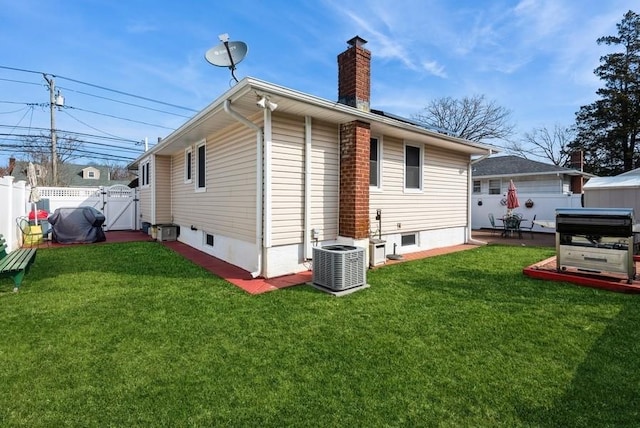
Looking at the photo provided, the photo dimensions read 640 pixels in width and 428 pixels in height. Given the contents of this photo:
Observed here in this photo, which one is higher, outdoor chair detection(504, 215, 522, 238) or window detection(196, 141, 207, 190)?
window detection(196, 141, 207, 190)

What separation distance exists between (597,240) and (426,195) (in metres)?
3.93

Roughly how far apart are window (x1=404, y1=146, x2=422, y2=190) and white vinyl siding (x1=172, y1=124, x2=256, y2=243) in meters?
4.00

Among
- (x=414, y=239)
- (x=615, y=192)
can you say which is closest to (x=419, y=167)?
(x=414, y=239)

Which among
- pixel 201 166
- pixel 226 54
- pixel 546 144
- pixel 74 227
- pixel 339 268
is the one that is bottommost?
pixel 339 268

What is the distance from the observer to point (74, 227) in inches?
395

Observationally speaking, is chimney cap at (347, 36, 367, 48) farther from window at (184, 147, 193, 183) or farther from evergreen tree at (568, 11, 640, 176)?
evergreen tree at (568, 11, 640, 176)

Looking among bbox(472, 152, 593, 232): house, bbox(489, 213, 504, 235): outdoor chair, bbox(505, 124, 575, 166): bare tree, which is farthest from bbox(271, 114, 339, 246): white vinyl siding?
bbox(505, 124, 575, 166): bare tree

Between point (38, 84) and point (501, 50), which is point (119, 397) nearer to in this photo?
point (501, 50)

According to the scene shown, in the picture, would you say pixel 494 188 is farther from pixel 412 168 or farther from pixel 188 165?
pixel 188 165

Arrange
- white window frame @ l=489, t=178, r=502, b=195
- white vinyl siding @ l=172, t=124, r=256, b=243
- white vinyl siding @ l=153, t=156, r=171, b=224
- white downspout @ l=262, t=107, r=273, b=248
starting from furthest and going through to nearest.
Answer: white window frame @ l=489, t=178, r=502, b=195 < white vinyl siding @ l=153, t=156, r=171, b=224 < white vinyl siding @ l=172, t=124, r=256, b=243 < white downspout @ l=262, t=107, r=273, b=248

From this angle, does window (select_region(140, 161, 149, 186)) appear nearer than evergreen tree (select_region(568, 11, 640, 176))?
Yes

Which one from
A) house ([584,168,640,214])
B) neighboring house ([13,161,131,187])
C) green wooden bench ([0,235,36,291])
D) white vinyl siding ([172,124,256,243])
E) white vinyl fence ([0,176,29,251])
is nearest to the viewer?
green wooden bench ([0,235,36,291])

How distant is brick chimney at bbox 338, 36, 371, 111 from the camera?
22.2ft

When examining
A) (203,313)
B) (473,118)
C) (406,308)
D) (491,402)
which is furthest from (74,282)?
(473,118)
